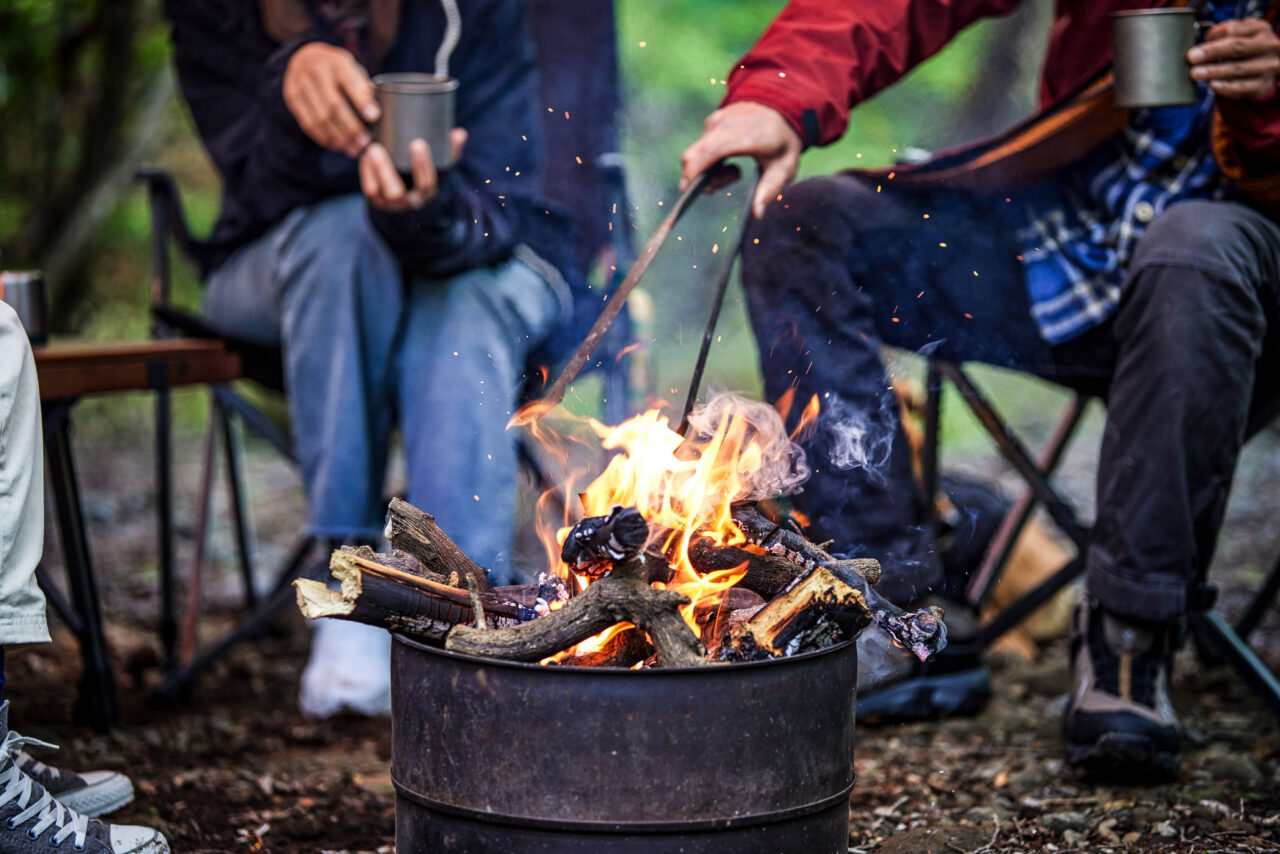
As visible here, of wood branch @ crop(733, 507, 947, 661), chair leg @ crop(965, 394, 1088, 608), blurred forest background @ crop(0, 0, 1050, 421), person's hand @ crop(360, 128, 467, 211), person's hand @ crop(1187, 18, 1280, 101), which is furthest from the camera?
blurred forest background @ crop(0, 0, 1050, 421)

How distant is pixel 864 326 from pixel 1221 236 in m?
0.64

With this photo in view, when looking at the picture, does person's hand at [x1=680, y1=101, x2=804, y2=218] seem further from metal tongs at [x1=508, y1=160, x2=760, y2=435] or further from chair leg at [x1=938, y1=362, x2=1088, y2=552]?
chair leg at [x1=938, y1=362, x2=1088, y2=552]

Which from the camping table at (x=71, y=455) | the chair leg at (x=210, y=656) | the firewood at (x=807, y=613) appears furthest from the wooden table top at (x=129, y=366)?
the firewood at (x=807, y=613)

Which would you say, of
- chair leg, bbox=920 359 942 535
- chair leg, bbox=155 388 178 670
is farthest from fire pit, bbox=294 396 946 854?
chair leg, bbox=155 388 178 670

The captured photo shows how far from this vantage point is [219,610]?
3648 millimetres

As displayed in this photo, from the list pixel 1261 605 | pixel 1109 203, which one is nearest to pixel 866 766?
pixel 1261 605

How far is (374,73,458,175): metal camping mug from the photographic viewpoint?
2.35 m

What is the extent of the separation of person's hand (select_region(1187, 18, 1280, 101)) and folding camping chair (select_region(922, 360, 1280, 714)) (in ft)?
2.15

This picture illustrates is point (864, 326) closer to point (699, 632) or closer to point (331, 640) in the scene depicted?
point (699, 632)

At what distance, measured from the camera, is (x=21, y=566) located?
1.46 metres

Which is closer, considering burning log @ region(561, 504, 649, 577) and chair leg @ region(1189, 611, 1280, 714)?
burning log @ region(561, 504, 649, 577)

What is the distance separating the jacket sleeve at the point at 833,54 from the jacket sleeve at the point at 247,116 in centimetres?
96

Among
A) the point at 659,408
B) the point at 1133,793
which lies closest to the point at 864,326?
the point at 659,408

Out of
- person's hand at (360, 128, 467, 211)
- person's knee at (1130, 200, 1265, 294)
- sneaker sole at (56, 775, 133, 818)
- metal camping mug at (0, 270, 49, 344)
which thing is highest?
person's hand at (360, 128, 467, 211)
